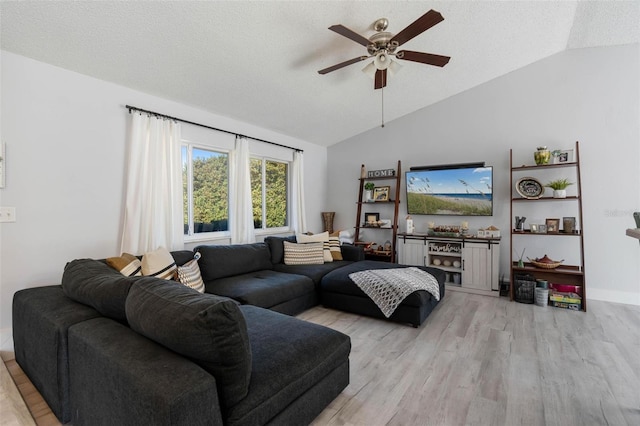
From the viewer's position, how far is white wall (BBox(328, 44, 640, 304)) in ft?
12.7

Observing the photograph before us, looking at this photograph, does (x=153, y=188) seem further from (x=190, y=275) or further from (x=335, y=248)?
(x=335, y=248)

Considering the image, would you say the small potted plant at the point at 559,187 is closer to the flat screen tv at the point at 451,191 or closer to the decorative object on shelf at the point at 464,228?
the flat screen tv at the point at 451,191

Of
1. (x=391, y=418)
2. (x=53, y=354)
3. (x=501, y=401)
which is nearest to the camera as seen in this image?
(x=53, y=354)

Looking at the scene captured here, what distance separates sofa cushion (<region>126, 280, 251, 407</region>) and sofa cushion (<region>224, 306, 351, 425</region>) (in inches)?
3.9

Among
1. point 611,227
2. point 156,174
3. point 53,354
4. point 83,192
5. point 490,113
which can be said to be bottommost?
point 53,354

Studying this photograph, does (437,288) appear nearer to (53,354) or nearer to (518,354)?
(518,354)

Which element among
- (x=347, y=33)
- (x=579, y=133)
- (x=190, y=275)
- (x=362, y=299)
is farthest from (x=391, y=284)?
(x=579, y=133)

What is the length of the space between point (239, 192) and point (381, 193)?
261 cm

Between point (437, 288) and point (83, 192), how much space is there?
375 cm

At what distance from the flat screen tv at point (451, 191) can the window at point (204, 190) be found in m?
3.03

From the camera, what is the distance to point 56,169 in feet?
8.84

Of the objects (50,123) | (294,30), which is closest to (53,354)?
(50,123)

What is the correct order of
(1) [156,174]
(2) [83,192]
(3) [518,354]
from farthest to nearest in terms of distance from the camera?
(1) [156,174] < (2) [83,192] < (3) [518,354]

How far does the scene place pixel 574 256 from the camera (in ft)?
13.7
